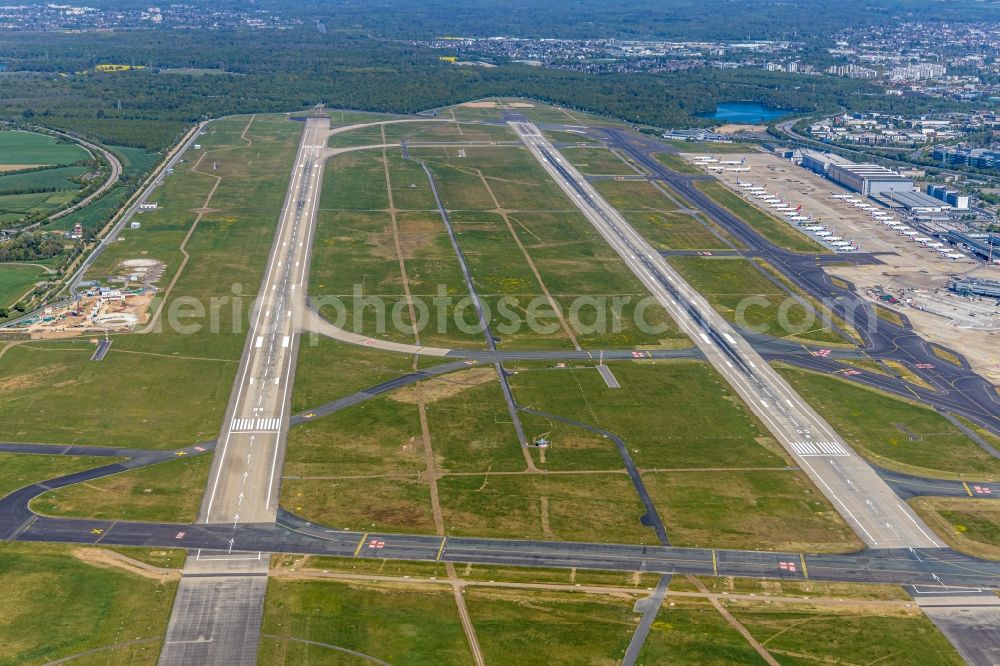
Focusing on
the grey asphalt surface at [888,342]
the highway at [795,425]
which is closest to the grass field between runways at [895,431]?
the highway at [795,425]

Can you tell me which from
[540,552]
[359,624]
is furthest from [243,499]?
[540,552]

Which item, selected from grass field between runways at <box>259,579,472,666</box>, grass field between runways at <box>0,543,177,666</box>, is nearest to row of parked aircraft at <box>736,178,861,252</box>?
grass field between runways at <box>259,579,472,666</box>

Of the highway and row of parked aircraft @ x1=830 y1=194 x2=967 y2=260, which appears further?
row of parked aircraft @ x1=830 y1=194 x2=967 y2=260

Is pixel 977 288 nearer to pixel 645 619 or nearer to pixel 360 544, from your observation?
pixel 645 619

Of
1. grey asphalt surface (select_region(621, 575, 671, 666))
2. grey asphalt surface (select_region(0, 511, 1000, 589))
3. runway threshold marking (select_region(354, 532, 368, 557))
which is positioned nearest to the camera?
grey asphalt surface (select_region(621, 575, 671, 666))

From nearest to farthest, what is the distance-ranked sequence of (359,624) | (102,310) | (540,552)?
1. (359,624)
2. (540,552)
3. (102,310)

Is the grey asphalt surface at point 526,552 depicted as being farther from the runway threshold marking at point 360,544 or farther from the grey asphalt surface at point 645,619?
the grey asphalt surface at point 645,619

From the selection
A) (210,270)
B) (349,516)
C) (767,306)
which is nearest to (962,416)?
(767,306)

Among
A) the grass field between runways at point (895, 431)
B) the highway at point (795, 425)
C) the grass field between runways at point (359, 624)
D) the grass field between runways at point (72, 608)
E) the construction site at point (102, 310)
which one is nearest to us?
the grass field between runways at point (72, 608)

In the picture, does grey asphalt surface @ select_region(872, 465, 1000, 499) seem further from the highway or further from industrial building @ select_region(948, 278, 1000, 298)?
industrial building @ select_region(948, 278, 1000, 298)

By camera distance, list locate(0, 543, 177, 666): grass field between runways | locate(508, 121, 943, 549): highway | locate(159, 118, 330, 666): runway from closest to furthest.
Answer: locate(0, 543, 177, 666): grass field between runways < locate(159, 118, 330, 666): runway < locate(508, 121, 943, 549): highway
